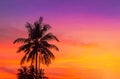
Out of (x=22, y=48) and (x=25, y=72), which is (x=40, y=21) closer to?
(x=22, y=48)

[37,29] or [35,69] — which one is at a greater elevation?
[37,29]

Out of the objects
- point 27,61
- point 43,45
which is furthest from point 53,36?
point 27,61

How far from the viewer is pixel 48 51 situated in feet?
217

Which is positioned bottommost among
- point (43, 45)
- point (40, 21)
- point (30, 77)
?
point (30, 77)

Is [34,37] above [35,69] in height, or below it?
above

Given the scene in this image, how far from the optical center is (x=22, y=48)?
222 feet

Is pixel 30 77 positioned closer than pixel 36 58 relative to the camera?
No

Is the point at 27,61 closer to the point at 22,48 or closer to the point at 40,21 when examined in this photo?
the point at 22,48

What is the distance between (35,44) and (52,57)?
4.03 m

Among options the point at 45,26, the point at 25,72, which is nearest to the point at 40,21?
the point at 45,26

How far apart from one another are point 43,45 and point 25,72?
8.50 metres

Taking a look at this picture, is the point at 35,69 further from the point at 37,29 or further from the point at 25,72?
the point at 37,29

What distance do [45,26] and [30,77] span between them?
35.9 feet

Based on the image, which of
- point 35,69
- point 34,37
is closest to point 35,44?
point 34,37
